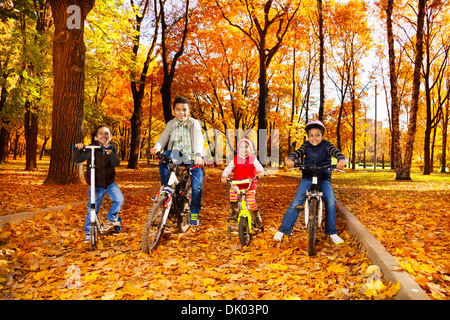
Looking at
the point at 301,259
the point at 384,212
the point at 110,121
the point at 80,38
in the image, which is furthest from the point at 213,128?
the point at 301,259

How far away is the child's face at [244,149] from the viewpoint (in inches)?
196

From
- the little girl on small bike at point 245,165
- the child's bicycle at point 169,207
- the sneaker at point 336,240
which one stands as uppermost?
the little girl on small bike at point 245,165

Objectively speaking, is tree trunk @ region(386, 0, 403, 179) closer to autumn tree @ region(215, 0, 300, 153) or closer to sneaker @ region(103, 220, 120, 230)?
autumn tree @ region(215, 0, 300, 153)

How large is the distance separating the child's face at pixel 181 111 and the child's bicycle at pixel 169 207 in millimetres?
807

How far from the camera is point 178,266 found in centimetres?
386

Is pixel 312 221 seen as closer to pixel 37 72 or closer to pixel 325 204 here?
pixel 325 204

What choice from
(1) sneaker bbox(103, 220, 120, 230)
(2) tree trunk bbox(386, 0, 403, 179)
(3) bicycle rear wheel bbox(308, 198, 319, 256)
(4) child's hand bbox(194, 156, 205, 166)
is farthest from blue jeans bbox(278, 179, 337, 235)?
(2) tree trunk bbox(386, 0, 403, 179)

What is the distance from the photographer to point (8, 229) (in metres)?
5.07

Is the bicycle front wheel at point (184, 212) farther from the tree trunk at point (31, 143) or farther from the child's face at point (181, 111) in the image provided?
the tree trunk at point (31, 143)

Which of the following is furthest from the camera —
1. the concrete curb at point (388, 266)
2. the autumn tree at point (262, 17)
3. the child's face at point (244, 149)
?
the autumn tree at point (262, 17)

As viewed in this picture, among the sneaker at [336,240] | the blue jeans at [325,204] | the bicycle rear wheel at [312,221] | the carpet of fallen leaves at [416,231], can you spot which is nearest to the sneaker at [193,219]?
the blue jeans at [325,204]

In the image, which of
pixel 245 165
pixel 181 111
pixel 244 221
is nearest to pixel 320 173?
pixel 245 165

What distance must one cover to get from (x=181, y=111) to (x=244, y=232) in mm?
2147

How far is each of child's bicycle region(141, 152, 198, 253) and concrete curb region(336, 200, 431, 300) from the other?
8.75ft
